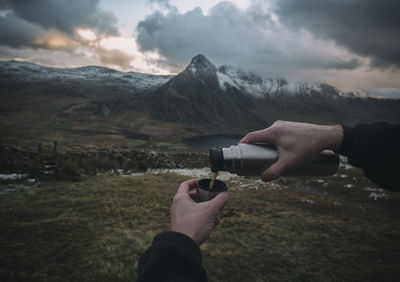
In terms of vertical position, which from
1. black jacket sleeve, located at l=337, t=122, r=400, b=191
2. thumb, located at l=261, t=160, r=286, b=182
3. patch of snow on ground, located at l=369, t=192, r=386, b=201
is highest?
black jacket sleeve, located at l=337, t=122, r=400, b=191

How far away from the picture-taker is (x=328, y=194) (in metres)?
13.1

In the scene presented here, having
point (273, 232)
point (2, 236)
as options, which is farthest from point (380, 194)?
point (2, 236)

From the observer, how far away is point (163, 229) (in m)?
6.10

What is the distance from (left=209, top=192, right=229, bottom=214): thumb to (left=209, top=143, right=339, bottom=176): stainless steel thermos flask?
22 cm

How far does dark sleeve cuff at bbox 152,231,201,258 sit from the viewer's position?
1350mm

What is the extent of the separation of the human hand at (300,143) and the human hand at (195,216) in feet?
1.74

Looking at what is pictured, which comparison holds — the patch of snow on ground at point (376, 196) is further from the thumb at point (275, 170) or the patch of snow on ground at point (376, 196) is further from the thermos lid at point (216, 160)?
the thermos lid at point (216, 160)

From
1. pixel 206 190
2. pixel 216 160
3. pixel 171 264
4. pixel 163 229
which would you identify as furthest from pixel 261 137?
pixel 163 229

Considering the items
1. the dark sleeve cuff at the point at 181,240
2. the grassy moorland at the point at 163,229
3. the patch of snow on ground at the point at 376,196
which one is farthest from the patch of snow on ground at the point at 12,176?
the patch of snow on ground at the point at 376,196

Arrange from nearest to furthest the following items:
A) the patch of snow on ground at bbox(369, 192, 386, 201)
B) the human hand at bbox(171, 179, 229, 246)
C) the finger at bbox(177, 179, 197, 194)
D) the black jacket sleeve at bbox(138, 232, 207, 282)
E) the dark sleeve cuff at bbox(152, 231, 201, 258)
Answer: the black jacket sleeve at bbox(138, 232, 207, 282), the dark sleeve cuff at bbox(152, 231, 201, 258), the human hand at bbox(171, 179, 229, 246), the finger at bbox(177, 179, 197, 194), the patch of snow on ground at bbox(369, 192, 386, 201)

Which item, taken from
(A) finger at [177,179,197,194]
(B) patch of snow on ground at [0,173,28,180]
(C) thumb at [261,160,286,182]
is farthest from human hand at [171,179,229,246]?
(B) patch of snow on ground at [0,173,28,180]

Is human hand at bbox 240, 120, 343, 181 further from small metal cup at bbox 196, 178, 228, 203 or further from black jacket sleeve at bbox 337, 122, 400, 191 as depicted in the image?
small metal cup at bbox 196, 178, 228, 203

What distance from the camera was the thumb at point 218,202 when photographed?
164 cm

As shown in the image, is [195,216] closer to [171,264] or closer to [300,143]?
[171,264]
